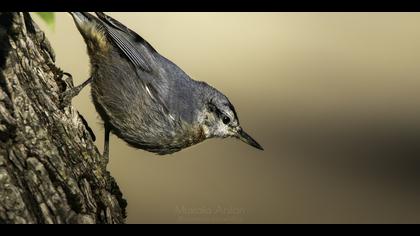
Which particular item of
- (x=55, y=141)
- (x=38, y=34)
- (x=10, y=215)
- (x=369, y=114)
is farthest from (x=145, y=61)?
(x=369, y=114)

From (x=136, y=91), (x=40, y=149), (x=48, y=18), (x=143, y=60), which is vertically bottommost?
(x=40, y=149)

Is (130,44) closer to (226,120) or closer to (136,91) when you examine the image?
(136,91)

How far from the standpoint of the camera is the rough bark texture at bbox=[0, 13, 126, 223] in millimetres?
2061

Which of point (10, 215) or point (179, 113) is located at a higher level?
point (179, 113)

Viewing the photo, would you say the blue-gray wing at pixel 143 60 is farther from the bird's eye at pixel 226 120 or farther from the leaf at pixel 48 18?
the leaf at pixel 48 18

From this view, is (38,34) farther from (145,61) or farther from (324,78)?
(324,78)

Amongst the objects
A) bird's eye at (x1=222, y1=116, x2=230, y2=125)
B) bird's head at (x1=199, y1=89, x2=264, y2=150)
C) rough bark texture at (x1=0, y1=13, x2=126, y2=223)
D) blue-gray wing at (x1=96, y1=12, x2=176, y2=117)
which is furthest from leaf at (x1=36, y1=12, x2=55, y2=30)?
bird's eye at (x1=222, y1=116, x2=230, y2=125)

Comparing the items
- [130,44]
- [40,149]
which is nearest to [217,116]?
[130,44]

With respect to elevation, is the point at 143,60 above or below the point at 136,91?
above

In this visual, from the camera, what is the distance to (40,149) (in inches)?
86.4

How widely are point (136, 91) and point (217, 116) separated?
51 centimetres

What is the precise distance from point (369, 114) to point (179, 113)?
99.3 inches

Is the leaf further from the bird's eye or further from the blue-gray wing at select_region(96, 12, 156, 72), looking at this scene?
the bird's eye

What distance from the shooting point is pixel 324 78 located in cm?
601
